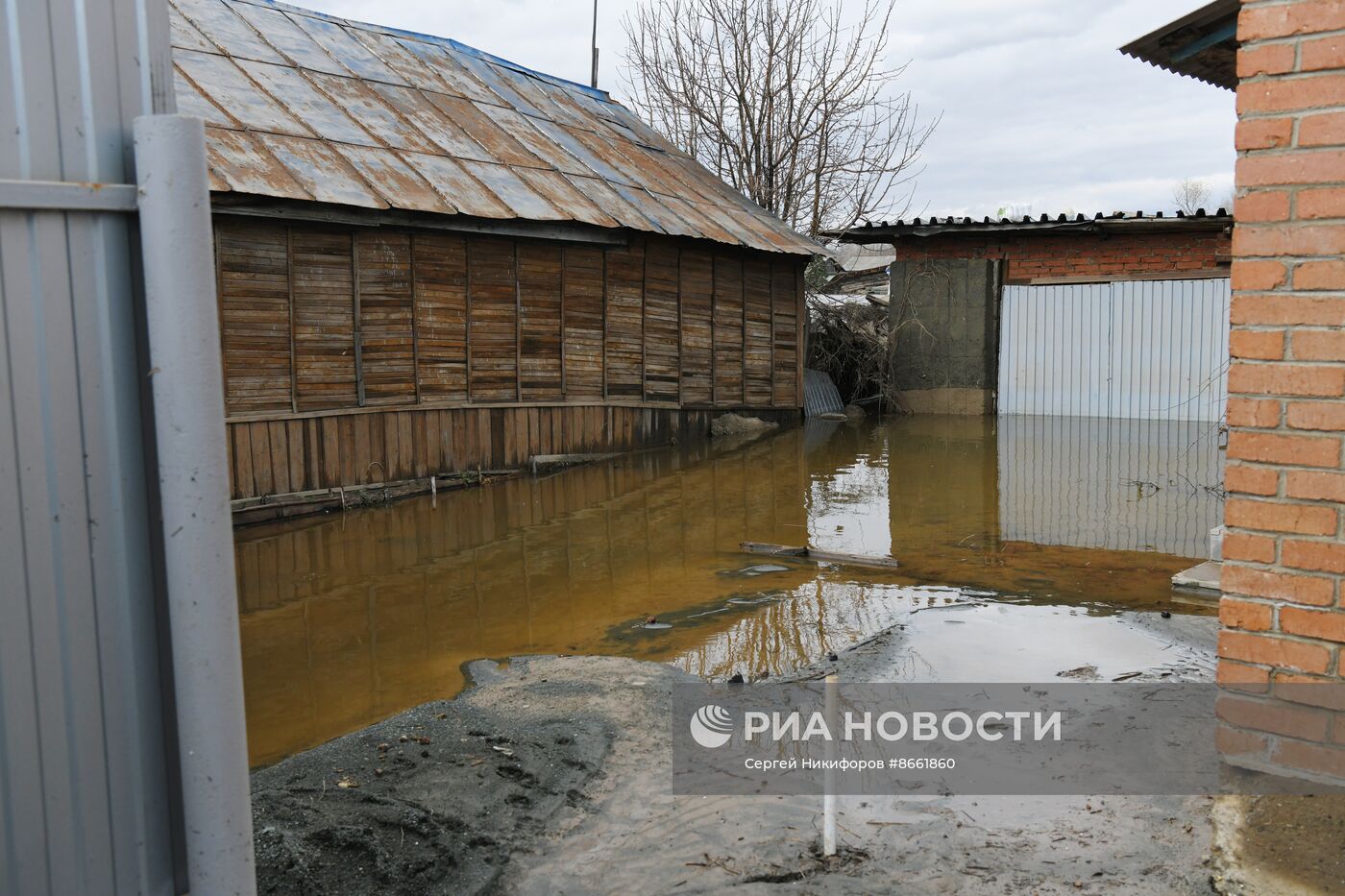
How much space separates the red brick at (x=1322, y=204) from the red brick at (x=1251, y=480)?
533mm

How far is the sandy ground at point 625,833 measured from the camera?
3088 mm

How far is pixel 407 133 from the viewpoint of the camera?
12336 mm

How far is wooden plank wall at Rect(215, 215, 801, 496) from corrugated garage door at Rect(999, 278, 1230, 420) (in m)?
5.15

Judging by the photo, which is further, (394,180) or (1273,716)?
(394,180)

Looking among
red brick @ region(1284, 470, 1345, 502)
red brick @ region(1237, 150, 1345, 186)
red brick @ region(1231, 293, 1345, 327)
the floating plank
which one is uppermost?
red brick @ region(1237, 150, 1345, 186)

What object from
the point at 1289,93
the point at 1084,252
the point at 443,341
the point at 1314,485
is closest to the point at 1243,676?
the point at 1314,485

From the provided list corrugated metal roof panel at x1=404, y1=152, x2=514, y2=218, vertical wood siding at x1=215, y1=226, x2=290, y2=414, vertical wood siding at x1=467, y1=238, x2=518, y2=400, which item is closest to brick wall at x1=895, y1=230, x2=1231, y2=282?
vertical wood siding at x1=467, y1=238, x2=518, y2=400

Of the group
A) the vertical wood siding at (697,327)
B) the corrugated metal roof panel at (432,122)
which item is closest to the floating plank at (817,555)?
the corrugated metal roof panel at (432,122)

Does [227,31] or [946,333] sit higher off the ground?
[227,31]

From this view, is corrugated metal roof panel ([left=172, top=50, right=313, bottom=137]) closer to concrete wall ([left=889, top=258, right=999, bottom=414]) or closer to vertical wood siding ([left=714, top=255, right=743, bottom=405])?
vertical wood siding ([left=714, top=255, right=743, bottom=405])

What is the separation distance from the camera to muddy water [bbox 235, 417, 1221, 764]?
564 cm

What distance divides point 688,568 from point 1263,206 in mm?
5311

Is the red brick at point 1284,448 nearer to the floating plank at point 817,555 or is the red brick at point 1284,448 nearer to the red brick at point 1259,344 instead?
the red brick at point 1259,344

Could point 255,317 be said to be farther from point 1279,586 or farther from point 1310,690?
point 1310,690
